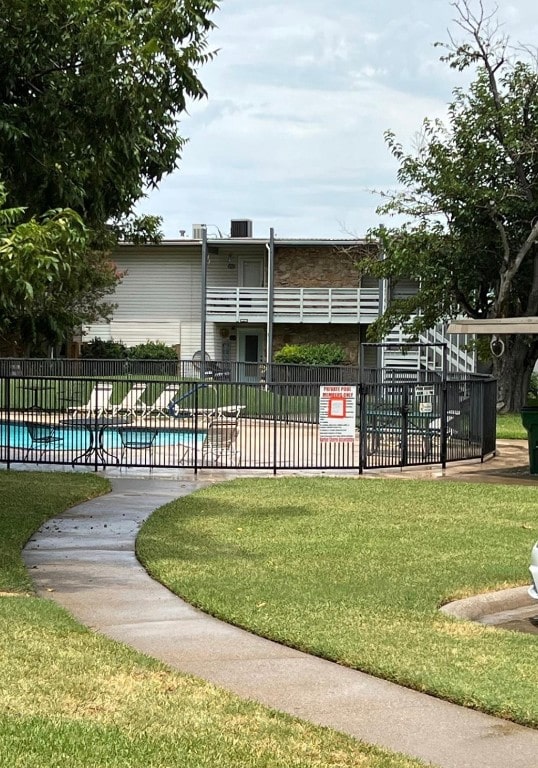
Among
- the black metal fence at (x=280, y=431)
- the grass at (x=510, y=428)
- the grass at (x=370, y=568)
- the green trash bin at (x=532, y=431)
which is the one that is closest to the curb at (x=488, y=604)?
the grass at (x=370, y=568)

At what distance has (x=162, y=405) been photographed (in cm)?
2430

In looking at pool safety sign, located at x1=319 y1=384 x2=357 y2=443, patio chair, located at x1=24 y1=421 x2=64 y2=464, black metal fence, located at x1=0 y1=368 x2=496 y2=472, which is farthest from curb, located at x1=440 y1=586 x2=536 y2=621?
patio chair, located at x1=24 y1=421 x2=64 y2=464

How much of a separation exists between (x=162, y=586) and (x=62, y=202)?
443 centimetres

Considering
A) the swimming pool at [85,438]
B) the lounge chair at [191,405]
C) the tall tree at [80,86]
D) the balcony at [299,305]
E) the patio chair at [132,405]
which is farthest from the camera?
the balcony at [299,305]

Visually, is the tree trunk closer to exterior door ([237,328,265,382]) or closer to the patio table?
exterior door ([237,328,265,382])

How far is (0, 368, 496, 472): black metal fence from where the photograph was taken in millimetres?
18984

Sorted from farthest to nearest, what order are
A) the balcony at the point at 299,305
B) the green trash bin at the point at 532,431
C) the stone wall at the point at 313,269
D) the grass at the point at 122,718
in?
1. the stone wall at the point at 313,269
2. the balcony at the point at 299,305
3. the green trash bin at the point at 532,431
4. the grass at the point at 122,718

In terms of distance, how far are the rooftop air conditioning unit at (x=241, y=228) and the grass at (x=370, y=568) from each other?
2981 cm

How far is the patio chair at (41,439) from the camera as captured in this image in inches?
782

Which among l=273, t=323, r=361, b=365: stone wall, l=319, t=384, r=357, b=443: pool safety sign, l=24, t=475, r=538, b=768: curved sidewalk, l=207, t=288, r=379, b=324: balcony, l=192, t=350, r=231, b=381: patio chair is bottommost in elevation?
l=24, t=475, r=538, b=768: curved sidewalk

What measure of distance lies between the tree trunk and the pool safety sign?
54.4ft

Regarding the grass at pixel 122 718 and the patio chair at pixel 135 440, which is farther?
the patio chair at pixel 135 440

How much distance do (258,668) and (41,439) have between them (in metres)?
13.7

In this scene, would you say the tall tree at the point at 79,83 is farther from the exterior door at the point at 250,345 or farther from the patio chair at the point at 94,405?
the exterior door at the point at 250,345
